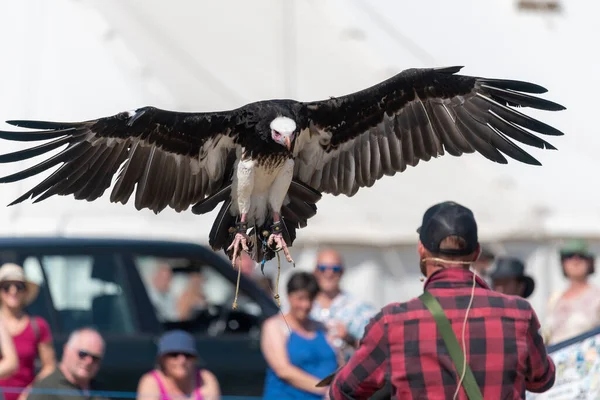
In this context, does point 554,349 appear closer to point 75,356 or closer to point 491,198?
point 75,356

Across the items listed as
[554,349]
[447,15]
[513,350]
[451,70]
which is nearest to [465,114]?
[451,70]

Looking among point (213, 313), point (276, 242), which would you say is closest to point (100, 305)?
point (213, 313)

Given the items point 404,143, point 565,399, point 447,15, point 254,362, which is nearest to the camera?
point 565,399

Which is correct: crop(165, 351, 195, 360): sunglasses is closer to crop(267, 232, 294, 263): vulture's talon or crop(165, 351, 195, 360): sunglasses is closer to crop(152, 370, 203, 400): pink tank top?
crop(152, 370, 203, 400): pink tank top

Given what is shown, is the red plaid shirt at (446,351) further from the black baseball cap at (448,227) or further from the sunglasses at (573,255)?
the sunglasses at (573,255)

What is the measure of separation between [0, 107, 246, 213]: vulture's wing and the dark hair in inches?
63.8

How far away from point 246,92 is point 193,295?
17.3ft

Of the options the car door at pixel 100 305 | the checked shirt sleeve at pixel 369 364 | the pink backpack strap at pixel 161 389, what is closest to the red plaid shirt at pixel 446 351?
the checked shirt sleeve at pixel 369 364

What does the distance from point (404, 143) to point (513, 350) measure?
77.6 inches

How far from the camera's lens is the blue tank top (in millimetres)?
6832

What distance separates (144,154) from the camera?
18.2 ft

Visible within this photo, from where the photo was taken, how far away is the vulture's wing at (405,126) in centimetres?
543

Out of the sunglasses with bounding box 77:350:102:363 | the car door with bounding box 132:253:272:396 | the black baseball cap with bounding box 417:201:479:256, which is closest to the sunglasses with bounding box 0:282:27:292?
the sunglasses with bounding box 77:350:102:363

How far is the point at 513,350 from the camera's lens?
4.21 metres
